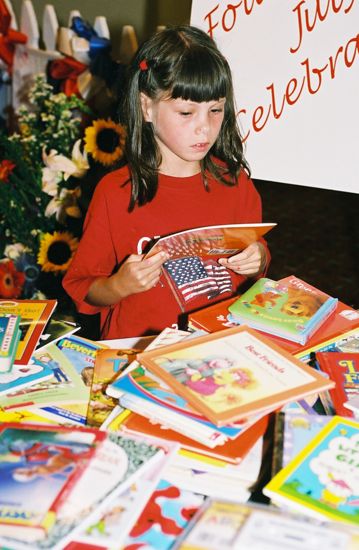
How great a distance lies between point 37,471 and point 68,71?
5.69ft

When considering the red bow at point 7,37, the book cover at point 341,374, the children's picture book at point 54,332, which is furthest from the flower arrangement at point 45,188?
the book cover at point 341,374

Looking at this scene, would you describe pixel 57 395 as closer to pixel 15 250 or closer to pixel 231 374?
pixel 231 374

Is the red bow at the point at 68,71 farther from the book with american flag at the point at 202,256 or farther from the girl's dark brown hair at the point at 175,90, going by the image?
the book with american flag at the point at 202,256

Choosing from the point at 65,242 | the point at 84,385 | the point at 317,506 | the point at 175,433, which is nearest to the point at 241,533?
the point at 317,506

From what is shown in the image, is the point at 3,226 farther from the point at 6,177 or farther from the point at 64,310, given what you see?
the point at 64,310

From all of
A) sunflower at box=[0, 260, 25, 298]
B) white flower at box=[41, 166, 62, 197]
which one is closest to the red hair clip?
white flower at box=[41, 166, 62, 197]

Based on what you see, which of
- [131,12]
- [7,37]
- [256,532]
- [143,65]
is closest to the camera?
[256,532]

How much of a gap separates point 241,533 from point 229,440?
225 mm

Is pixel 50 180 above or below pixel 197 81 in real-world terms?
below

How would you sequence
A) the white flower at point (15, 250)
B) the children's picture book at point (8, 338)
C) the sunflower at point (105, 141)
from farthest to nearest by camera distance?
1. the white flower at point (15, 250)
2. the sunflower at point (105, 141)
3. the children's picture book at point (8, 338)

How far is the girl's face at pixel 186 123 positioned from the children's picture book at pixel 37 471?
0.63 meters

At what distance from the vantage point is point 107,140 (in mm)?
2135

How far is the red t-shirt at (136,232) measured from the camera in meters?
1.58

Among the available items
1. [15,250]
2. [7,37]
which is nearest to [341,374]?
[15,250]
